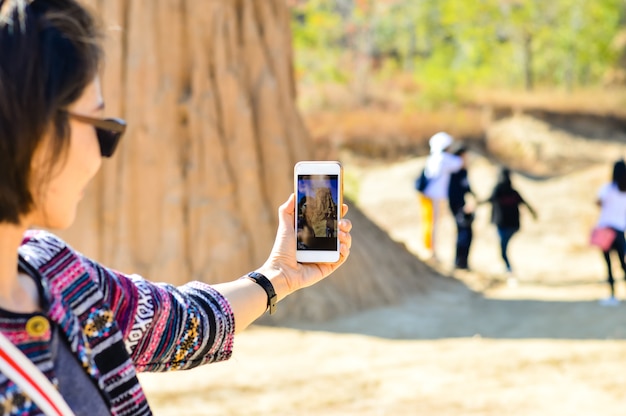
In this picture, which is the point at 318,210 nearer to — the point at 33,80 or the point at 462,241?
the point at 33,80

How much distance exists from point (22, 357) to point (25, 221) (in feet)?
0.71

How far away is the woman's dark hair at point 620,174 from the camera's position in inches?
309

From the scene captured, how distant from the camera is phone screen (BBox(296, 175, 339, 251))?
6.57ft

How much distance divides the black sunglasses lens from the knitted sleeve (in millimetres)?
228

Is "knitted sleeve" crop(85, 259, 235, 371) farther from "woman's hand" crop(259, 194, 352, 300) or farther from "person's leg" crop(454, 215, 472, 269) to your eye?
"person's leg" crop(454, 215, 472, 269)

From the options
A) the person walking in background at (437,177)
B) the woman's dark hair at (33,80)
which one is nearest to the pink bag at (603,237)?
the person walking in background at (437,177)

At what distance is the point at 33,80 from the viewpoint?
1.16 m

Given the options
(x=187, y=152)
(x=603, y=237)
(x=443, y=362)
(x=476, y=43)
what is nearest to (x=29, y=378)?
(x=443, y=362)

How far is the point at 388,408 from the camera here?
16.1 feet

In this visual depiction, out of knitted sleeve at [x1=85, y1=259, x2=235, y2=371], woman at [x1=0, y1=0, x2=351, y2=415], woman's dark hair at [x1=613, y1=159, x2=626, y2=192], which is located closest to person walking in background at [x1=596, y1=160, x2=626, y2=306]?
woman's dark hair at [x1=613, y1=159, x2=626, y2=192]

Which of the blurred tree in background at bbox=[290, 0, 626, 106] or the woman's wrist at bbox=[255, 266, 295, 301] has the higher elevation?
the blurred tree in background at bbox=[290, 0, 626, 106]

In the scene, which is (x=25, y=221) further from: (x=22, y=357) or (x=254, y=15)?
(x=254, y=15)

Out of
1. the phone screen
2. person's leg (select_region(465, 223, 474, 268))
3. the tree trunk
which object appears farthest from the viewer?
person's leg (select_region(465, 223, 474, 268))

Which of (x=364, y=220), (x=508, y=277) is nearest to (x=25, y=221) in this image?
(x=364, y=220)
